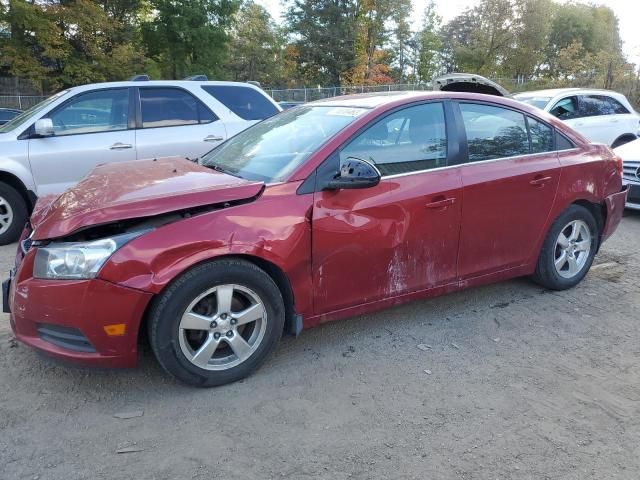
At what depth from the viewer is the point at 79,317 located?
268cm

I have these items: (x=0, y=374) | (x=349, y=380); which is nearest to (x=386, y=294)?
(x=349, y=380)

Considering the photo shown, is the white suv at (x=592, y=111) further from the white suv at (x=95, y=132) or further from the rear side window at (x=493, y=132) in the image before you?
the white suv at (x=95, y=132)

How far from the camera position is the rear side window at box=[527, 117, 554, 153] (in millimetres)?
4188

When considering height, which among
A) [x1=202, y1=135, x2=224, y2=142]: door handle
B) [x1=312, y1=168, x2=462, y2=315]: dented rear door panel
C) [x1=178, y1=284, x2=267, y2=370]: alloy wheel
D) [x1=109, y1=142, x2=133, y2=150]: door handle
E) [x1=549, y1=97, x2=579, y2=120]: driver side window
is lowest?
[x1=178, y1=284, x2=267, y2=370]: alloy wheel

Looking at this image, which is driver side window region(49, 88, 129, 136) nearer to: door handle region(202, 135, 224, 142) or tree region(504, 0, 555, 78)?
door handle region(202, 135, 224, 142)

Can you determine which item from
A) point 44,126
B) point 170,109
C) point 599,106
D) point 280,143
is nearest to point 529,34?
point 599,106

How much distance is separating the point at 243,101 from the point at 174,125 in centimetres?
106

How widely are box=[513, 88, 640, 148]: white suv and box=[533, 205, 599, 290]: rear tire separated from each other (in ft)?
19.2

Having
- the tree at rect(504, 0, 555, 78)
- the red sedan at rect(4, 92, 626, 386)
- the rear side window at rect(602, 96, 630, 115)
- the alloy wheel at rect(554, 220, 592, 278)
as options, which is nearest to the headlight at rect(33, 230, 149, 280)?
the red sedan at rect(4, 92, 626, 386)

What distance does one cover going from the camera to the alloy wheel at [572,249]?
442 centimetres

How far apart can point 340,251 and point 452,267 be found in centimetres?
98

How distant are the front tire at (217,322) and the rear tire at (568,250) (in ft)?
8.07

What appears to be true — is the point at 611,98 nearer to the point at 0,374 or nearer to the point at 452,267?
the point at 452,267

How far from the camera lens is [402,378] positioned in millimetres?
3170
